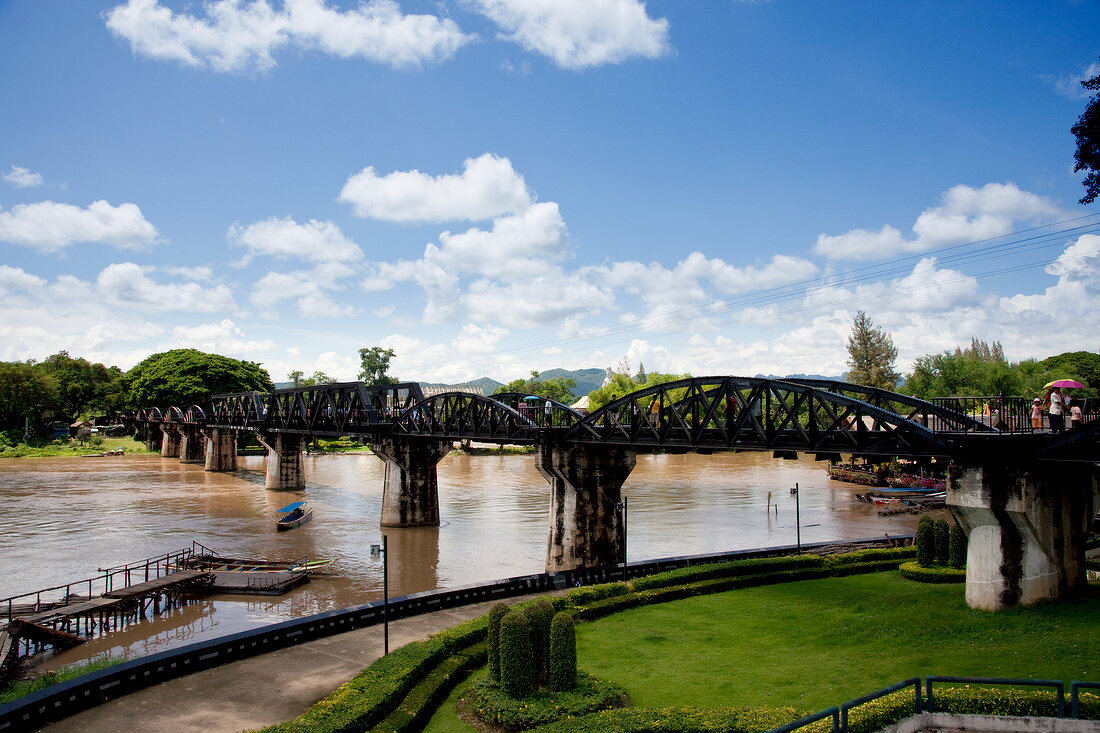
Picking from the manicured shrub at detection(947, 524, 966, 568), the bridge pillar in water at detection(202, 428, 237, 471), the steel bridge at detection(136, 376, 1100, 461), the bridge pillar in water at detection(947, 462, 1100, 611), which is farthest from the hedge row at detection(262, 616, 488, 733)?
the bridge pillar in water at detection(202, 428, 237, 471)

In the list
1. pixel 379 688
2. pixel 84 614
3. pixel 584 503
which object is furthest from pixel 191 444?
pixel 379 688

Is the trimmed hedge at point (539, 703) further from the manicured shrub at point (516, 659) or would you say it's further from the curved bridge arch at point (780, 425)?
the curved bridge arch at point (780, 425)

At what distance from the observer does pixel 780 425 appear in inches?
1113

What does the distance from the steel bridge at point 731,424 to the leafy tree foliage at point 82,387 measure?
10587 cm

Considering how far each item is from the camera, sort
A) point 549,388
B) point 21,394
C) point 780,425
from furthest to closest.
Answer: point 549,388
point 21,394
point 780,425

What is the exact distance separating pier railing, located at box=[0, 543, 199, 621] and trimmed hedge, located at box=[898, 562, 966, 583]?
34.3 meters

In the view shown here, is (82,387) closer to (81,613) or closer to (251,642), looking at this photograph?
(81,613)

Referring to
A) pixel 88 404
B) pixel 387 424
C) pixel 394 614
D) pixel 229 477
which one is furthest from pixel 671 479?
pixel 88 404

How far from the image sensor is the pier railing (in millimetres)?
28502

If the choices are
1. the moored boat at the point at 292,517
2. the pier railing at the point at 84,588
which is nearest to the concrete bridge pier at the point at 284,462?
the moored boat at the point at 292,517

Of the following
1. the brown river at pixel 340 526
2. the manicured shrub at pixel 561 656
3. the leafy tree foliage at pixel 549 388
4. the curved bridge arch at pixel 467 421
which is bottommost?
the brown river at pixel 340 526

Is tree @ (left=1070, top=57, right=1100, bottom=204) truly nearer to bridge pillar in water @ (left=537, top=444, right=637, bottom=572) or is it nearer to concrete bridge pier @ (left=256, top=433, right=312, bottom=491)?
bridge pillar in water @ (left=537, top=444, right=637, bottom=572)

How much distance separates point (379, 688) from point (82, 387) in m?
156

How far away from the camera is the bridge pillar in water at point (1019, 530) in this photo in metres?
22.1
